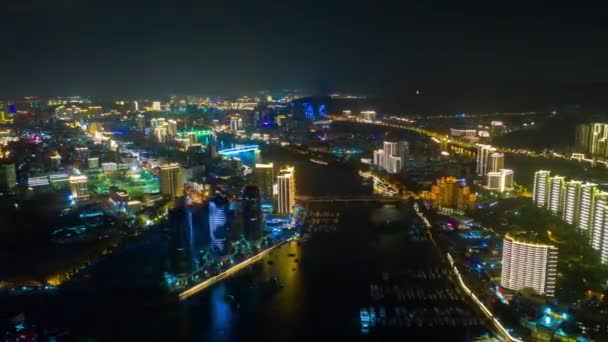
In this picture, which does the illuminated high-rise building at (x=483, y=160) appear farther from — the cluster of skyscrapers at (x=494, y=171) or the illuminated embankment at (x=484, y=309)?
the illuminated embankment at (x=484, y=309)

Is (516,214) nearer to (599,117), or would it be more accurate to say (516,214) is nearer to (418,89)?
(599,117)

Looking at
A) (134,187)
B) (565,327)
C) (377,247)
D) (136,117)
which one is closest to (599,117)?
(377,247)

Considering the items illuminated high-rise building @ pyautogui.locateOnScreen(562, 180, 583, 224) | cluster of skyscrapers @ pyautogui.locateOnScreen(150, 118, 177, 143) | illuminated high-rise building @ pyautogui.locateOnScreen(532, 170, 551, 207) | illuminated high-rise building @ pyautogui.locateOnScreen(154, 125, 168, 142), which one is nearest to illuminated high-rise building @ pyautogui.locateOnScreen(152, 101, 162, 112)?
cluster of skyscrapers @ pyautogui.locateOnScreen(150, 118, 177, 143)

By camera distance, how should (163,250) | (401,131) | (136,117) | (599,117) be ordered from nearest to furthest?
(163,250) < (599,117) < (401,131) < (136,117)

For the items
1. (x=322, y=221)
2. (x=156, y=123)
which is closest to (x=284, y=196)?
(x=322, y=221)

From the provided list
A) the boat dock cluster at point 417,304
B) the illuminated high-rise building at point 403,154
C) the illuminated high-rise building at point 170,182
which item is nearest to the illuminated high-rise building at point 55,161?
the illuminated high-rise building at point 170,182

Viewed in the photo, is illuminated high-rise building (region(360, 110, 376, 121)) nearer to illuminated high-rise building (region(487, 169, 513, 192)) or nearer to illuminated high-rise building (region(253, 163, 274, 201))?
illuminated high-rise building (region(487, 169, 513, 192))
